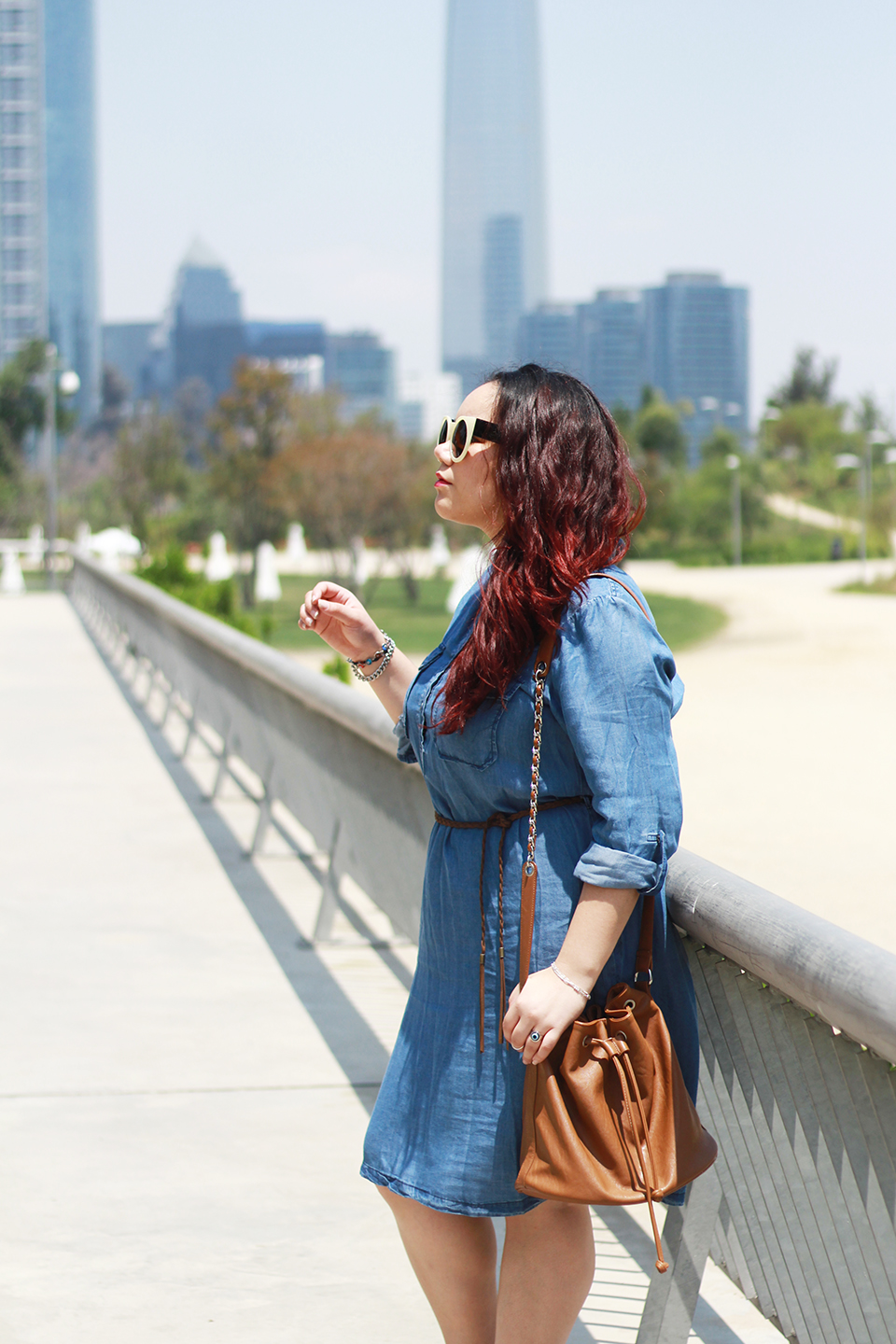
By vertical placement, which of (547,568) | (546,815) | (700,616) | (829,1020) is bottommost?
(700,616)

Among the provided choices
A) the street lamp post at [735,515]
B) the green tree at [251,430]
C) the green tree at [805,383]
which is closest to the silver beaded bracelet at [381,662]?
the green tree at [251,430]

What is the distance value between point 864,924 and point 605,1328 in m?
4.18

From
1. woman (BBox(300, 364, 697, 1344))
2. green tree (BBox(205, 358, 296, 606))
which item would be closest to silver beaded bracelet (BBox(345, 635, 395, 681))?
woman (BBox(300, 364, 697, 1344))

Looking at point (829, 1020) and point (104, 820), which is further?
point (104, 820)

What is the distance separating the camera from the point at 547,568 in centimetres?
229

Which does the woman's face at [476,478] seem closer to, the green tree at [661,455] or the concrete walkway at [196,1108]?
the concrete walkway at [196,1108]

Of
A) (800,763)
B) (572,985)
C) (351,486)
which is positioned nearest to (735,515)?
(351,486)

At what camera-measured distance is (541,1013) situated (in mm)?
2193

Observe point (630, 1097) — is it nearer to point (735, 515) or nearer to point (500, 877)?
point (500, 877)

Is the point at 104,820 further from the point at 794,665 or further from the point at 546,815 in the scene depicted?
the point at 794,665

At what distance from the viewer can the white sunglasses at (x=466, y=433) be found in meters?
2.39

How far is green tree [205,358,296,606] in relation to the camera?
38062mm

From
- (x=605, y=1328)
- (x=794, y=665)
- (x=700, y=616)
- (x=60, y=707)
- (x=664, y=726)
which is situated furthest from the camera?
(x=700, y=616)

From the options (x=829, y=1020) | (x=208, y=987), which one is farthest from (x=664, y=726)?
(x=208, y=987)
